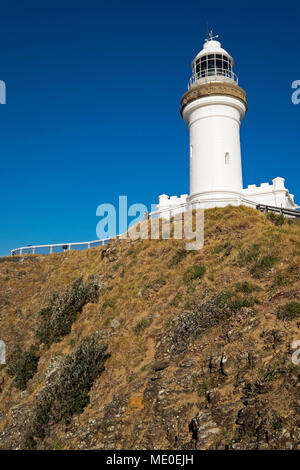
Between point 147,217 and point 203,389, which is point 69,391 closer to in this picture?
point 203,389

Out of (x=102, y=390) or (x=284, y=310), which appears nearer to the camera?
(x=284, y=310)

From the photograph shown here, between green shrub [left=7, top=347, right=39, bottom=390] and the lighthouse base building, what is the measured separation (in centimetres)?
1232

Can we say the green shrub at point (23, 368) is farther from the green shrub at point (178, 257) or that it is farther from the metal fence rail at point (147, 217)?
the metal fence rail at point (147, 217)

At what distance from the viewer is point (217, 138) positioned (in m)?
26.9

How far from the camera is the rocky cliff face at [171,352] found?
9.31m

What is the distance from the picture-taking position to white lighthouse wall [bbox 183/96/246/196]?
87.5ft

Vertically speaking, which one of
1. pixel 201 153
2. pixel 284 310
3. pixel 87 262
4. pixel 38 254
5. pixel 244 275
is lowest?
pixel 284 310

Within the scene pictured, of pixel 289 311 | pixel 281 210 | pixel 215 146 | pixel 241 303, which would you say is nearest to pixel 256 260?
pixel 241 303

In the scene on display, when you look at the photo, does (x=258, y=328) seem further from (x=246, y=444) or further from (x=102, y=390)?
(x=102, y=390)

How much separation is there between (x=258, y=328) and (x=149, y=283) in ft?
23.9

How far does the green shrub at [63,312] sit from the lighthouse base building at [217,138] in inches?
329

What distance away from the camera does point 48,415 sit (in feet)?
42.1

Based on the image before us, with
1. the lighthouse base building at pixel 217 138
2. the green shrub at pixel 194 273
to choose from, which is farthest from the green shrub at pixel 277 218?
the green shrub at pixel 194 273

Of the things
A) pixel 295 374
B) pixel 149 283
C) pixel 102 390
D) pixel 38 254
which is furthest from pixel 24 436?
pixel 38 254
